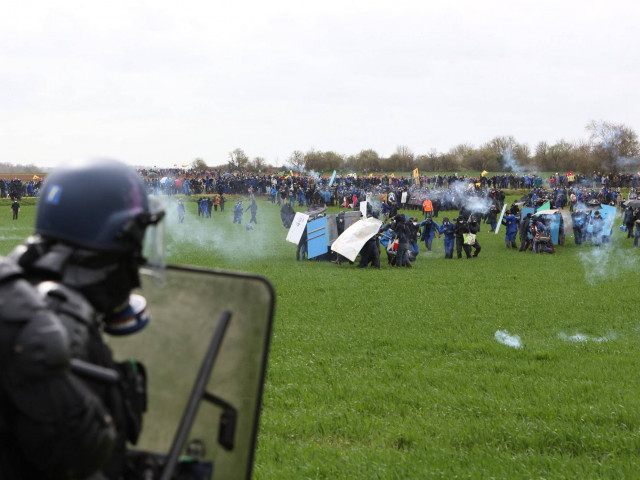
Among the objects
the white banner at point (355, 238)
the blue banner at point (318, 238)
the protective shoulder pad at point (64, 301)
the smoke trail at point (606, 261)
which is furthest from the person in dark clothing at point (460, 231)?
the protective shoulder pad at point (64, 301)

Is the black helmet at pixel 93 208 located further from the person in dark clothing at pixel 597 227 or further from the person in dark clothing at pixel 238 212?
the person in dark clothing at pixel 238 212

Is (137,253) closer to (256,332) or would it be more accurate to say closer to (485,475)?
(256,332)

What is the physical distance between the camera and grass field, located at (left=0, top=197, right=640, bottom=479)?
581cm

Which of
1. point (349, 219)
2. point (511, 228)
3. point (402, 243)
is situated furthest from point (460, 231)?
point (511, 228)

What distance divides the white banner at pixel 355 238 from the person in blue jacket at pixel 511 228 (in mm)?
7191

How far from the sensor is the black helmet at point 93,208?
1955mm

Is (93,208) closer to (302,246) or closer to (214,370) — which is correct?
(214,370)

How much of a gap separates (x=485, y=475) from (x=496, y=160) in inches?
2749

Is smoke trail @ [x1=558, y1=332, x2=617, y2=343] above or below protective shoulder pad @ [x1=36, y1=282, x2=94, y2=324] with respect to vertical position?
below

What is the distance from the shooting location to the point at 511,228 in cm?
2658

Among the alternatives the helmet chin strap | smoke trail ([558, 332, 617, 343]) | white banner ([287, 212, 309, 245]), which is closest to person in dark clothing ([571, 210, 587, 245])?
white banner ([287, 212, 309, 245])

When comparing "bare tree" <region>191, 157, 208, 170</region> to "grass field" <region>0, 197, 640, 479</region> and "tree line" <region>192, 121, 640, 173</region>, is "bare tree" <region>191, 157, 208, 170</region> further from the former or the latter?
"grass field" <region>0, 197, 640, 479</region>

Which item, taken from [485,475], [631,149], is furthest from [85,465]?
[631,149]

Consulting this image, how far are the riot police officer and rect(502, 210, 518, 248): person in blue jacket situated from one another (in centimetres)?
2528
